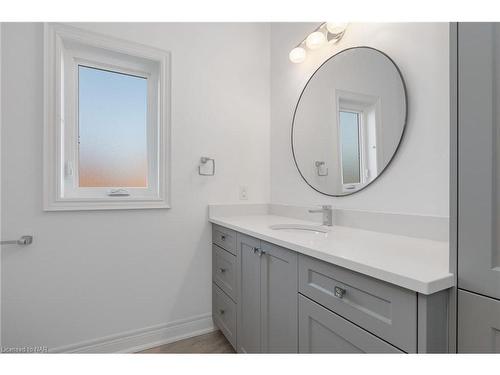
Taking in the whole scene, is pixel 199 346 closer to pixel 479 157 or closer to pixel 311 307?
pixel 311 307

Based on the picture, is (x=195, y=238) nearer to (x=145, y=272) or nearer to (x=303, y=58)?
(x=145, y=272)

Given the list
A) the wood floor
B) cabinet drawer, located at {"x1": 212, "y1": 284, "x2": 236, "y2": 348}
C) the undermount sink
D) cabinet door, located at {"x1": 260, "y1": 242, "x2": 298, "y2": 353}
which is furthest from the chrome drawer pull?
the wood floor

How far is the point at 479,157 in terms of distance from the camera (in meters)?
0.65

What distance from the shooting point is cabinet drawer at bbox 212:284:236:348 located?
158 centimetres

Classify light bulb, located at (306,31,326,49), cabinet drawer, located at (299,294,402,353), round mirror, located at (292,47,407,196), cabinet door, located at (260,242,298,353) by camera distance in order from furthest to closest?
light bulb, located at (306,31,326,49) → round mirror, located at (292,47,407,196) → cabinet door, located at (260,242,298,353) → cabinet drawer, located at (299,294,402,353)

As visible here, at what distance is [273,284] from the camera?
1227mm

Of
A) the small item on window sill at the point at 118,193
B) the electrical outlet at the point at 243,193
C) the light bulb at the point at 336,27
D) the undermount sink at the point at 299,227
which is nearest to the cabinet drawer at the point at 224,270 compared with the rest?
the undermount sink at the point at 299,227

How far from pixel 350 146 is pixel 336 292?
92 centimetres

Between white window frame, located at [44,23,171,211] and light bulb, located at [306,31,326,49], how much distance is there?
3.15 ft

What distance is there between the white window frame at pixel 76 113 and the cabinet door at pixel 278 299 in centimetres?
88

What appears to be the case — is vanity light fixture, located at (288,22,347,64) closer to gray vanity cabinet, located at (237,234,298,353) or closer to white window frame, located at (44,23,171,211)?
white window frame, located at (44,23,171,211)

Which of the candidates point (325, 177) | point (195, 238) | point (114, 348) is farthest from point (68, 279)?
point (325, 177)

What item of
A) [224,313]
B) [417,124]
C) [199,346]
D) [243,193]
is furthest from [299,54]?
[199,346]

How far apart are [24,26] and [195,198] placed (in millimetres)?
1359
